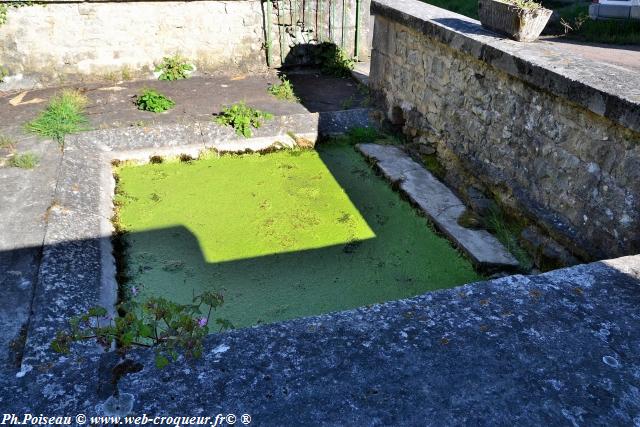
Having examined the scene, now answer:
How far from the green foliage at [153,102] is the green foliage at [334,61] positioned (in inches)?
110

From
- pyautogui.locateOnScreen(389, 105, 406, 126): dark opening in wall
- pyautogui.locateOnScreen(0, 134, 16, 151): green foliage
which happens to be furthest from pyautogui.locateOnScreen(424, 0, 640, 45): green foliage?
pyautogui.locateOnScreen(0, 134, 16, 151): green foliage

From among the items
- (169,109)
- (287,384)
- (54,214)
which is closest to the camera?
(287,384)

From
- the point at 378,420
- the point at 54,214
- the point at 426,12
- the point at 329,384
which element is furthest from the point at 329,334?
the point at 426,12

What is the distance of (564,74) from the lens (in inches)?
148

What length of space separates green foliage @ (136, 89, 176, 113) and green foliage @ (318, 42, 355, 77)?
279 cm

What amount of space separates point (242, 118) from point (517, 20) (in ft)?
10.3

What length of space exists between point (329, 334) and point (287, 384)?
311 millimetres

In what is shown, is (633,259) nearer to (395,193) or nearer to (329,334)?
(329,334)

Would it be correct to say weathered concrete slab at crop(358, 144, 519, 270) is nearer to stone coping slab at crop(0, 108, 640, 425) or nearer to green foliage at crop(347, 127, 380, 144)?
green foliage at crop(347, 127, 380, 144)

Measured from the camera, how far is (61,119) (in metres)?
6.11

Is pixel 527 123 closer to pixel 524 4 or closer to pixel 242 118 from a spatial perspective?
pixel 524 4

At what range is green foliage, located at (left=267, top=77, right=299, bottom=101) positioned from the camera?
7.34 meters

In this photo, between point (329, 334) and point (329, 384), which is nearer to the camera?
point (329, 384)

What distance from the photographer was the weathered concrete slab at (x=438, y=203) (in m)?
4.25
